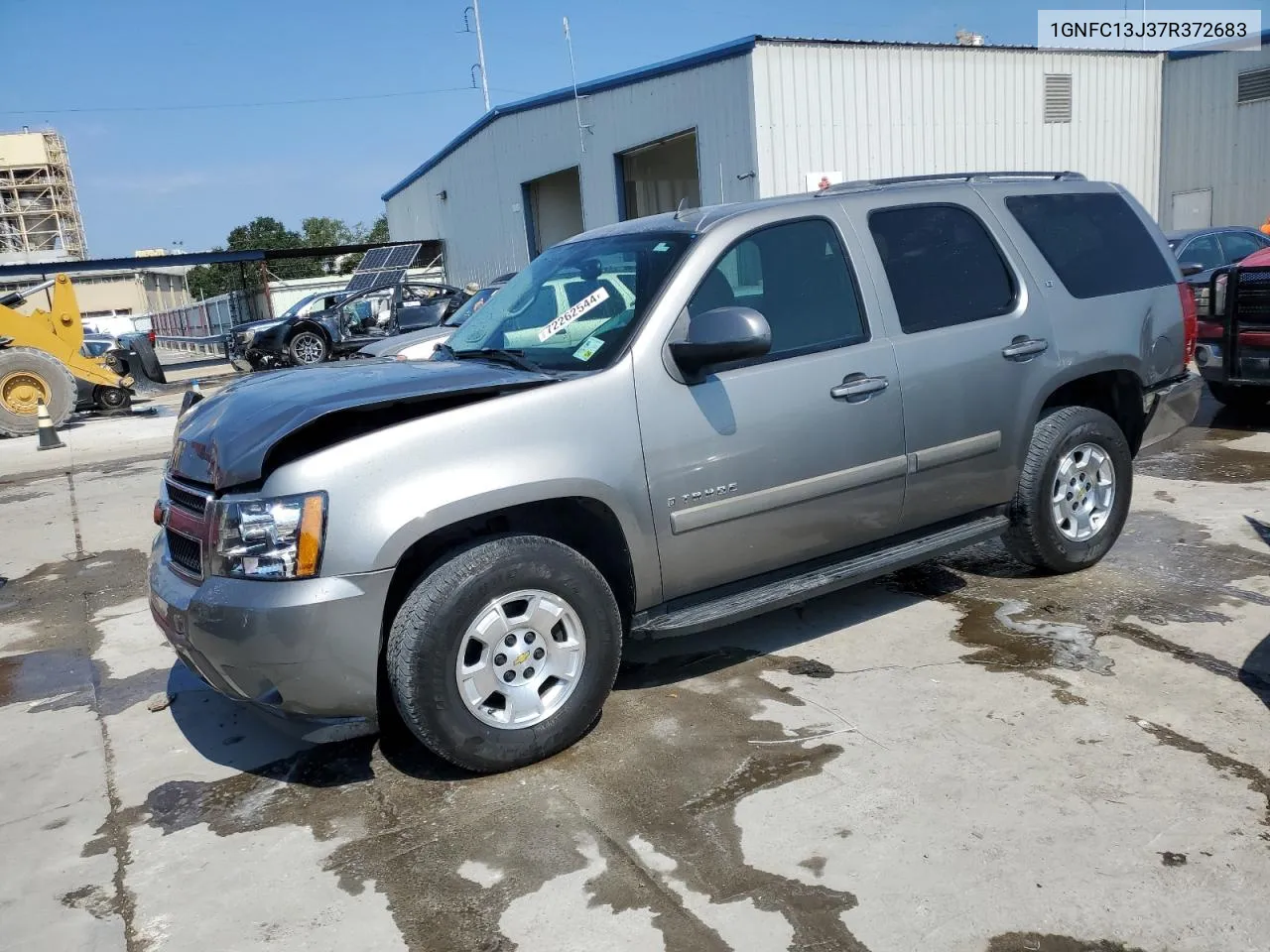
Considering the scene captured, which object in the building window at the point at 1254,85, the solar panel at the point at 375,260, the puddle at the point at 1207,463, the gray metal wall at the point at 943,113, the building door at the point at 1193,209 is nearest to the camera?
the puddle at the point at 1207,463

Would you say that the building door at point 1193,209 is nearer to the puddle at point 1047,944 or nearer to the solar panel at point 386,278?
the solar panel at point 386,278

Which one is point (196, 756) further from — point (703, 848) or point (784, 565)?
point (784, 565)

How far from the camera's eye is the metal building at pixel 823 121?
725 inches

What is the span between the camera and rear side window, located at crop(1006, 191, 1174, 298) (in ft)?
15.9

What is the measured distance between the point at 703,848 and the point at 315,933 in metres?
1.09

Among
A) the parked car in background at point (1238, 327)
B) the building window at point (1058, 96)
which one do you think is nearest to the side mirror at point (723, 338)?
the parked car in background at point (1238, 327)

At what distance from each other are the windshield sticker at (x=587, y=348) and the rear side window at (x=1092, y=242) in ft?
7.47

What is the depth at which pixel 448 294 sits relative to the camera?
21.2 metres

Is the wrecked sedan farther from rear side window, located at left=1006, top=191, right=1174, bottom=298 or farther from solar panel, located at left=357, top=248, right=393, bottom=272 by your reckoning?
rear side window, located at left=1006, top=191, right=1174, bottom=298

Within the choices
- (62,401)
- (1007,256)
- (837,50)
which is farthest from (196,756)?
(837,50)

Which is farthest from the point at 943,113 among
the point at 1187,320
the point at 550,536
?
the point at 550,536

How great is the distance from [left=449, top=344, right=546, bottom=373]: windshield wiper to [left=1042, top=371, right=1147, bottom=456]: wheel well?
263 centimetres

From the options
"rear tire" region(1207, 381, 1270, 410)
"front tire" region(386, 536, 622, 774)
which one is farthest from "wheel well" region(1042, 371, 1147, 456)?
"rear tire" region(1207, 381, 1270, 410)

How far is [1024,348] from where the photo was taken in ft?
14.9
